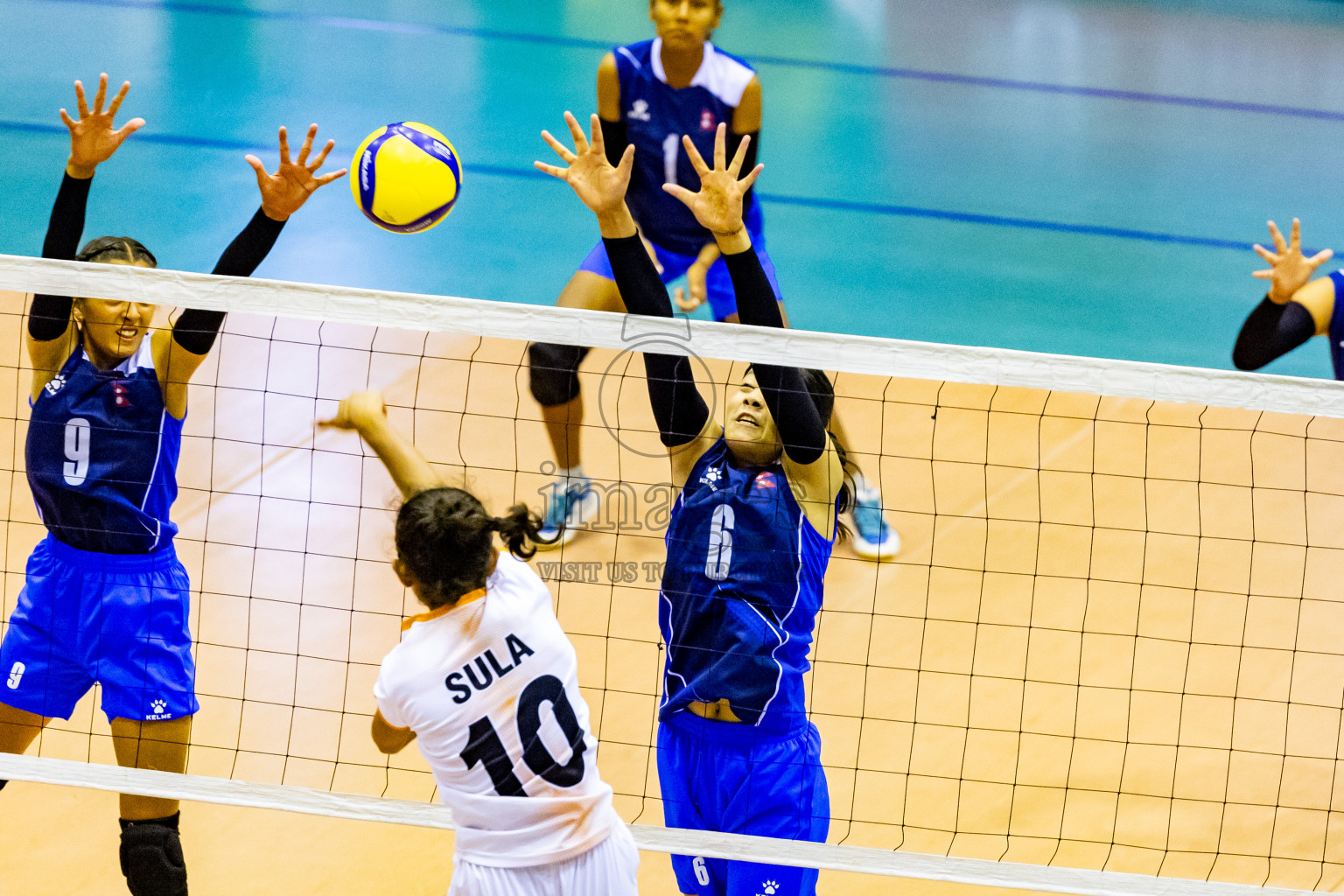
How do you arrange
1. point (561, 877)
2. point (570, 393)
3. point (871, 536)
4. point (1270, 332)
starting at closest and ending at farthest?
point (561, 877) → point (1270, 332) → point (570, 393) → point (871, 536)

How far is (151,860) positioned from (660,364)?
1755mm

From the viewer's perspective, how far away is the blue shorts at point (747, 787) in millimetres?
2943

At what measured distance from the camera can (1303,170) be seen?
30.5 feet

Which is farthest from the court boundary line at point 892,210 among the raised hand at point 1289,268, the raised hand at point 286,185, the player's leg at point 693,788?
the player's leg at point 693,788

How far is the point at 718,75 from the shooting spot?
205 inches

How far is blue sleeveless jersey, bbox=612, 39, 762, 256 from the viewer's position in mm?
5176

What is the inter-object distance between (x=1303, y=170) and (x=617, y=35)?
5.45 metres

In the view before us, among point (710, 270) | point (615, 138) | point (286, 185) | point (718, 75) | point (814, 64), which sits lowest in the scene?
point (286, 185)

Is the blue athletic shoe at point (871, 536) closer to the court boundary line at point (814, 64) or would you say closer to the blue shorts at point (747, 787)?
the blue shorts at point (747, 787)

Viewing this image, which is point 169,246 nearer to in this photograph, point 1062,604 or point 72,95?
point 72,95

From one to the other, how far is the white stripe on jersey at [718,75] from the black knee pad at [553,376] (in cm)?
121

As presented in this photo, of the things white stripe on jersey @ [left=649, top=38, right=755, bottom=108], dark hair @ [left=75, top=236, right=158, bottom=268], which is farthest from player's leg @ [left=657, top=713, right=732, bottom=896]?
white stripe on jersey @ [left=649, top=38, right=755, bottom=108]

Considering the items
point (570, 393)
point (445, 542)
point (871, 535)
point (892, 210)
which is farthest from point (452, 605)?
point (892, 210)

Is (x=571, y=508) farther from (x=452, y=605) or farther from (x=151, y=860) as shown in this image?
(x=452, y=605)
